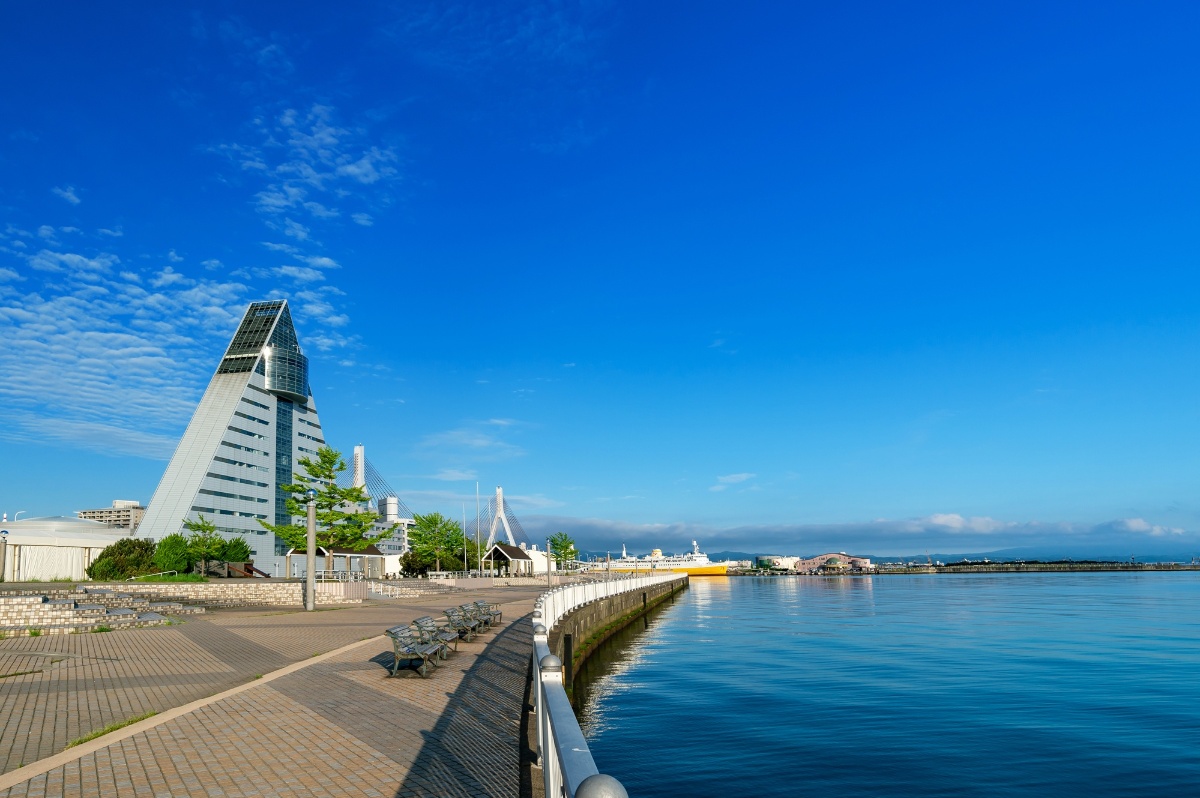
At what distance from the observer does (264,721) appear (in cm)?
977

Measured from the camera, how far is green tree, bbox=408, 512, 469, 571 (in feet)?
255

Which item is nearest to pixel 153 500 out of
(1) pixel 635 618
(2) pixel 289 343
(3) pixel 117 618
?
(2) pixel 289 343

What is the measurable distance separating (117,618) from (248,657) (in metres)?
10.4

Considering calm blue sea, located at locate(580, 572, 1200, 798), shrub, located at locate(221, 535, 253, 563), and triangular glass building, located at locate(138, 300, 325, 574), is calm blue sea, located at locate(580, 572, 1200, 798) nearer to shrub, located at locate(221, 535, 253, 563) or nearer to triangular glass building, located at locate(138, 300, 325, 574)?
shrub, located at locate(221, 535, 253, 563)

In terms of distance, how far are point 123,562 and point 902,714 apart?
5578 cm

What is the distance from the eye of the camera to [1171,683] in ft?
75.2

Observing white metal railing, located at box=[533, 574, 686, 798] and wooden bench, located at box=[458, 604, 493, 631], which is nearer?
white metal railing, located at box=[533, 574, 686, 798]

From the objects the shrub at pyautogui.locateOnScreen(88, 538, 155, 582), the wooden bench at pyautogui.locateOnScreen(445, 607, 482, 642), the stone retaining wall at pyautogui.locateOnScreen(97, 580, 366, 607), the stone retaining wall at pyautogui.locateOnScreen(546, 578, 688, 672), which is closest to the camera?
the wooden bench at pyautogui.locateOnScreen(445, 607, 482, 642)

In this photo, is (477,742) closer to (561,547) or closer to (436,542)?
(436,542)

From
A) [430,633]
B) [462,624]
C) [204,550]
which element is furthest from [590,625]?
[204,550]

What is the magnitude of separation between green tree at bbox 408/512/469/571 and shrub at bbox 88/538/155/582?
23389mm

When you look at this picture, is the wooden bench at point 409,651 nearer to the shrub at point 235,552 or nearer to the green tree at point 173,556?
the green tree at point 173,556

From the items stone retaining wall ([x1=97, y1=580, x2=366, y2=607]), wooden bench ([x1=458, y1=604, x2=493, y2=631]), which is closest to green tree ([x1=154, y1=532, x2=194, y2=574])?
stone retaining wall ([x1=97, y1=580, x2=366, y2=607])

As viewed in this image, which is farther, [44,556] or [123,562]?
[44,556]
